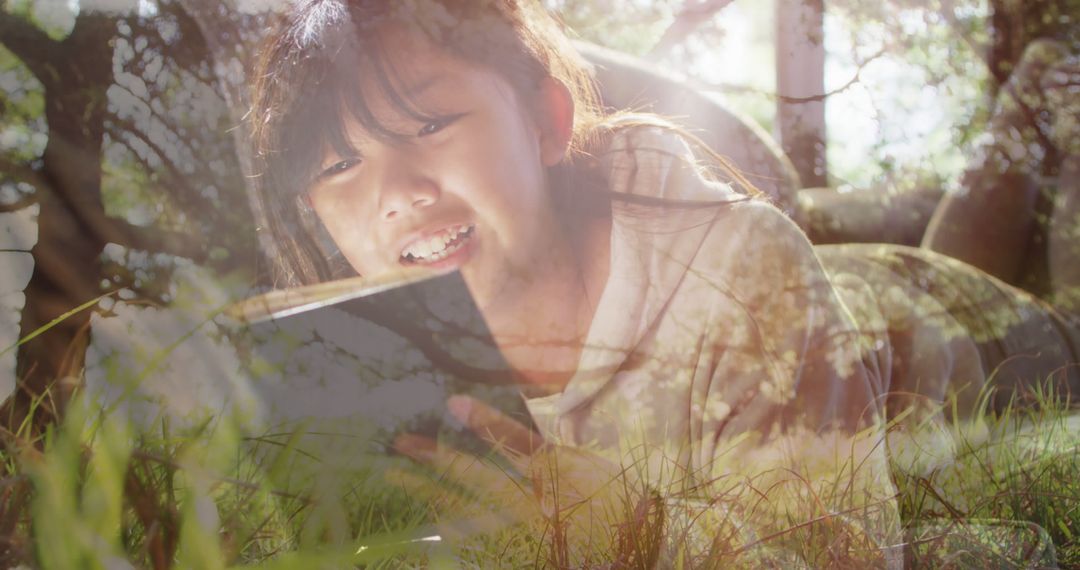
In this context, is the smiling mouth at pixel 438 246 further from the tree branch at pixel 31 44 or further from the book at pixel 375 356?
the tree branch at pixel 31 44

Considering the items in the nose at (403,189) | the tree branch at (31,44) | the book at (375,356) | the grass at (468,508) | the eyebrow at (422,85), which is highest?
the tree branch at (31,44)

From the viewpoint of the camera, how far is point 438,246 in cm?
98

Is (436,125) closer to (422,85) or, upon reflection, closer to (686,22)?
(422,85)

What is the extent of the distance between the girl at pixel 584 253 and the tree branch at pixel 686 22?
0.10 metres

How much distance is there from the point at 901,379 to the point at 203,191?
2.82 feet

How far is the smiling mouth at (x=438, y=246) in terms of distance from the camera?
978 millimetres

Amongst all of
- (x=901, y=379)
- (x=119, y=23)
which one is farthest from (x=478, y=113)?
(x=901, y=379)

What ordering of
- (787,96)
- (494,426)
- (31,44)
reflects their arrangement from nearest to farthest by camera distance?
(31,44)
(494,426)
(787,96)

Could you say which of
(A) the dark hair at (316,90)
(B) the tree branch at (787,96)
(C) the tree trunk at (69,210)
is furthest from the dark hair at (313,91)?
(B) the tree branch at (787,96)

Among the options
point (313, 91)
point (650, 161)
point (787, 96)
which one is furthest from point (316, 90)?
point (787, 96)

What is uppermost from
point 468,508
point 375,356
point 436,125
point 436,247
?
point 436,125

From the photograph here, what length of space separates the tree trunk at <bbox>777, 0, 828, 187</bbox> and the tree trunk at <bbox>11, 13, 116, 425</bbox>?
74 centimetres

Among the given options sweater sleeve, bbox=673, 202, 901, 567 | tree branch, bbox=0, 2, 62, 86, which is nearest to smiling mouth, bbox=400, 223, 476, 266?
sweater sleeve, bbox=673, 202, 901, 567

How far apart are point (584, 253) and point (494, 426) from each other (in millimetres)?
212
